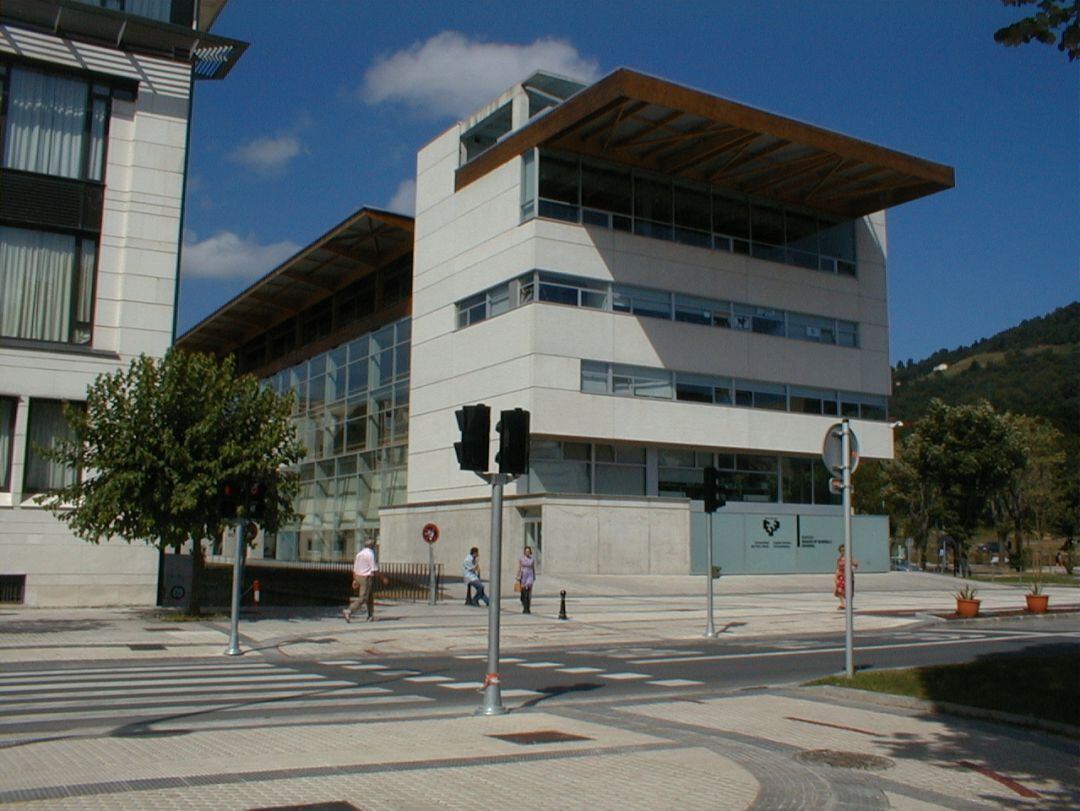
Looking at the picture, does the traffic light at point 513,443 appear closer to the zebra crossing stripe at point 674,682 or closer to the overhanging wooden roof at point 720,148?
the zebra crossing stripe at point 674,682

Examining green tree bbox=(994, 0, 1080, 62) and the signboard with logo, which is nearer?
green tree bbox=(994, 0, 1080, 62)

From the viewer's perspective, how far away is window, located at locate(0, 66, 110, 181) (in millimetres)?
27766

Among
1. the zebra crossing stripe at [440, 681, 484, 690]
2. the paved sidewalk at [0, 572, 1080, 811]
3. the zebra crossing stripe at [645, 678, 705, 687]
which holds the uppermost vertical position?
the paved sidewalk at [0, 572, 1080, 811]

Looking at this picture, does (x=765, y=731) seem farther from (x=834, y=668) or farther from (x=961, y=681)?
(x=834, y=668)

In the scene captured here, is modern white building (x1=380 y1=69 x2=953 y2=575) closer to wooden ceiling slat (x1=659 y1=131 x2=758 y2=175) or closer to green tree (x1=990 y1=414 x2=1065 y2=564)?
wooden ceiling slat (x1=659 y1=131 x2=758 y2=175)

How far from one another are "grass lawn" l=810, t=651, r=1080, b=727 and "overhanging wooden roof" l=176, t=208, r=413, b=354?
40556 mm

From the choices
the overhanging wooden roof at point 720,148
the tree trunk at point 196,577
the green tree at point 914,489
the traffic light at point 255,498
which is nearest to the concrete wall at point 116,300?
the tree trunk at point 196,577

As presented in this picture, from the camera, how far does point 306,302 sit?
66125 millimetres

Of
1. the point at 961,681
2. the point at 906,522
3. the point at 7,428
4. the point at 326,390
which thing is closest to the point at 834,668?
the point at 961,681

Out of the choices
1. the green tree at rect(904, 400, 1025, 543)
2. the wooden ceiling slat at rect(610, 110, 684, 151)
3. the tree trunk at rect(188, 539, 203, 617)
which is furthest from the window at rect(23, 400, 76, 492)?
the green tree at rect(904, 400, 1025, 543)

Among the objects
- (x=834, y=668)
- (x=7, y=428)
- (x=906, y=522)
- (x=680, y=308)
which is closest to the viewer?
(x=834, y=668)

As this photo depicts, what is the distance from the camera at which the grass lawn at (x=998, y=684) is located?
1097 cm

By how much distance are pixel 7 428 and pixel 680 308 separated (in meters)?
27.1

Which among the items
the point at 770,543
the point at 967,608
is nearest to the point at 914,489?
the point at 770,543
